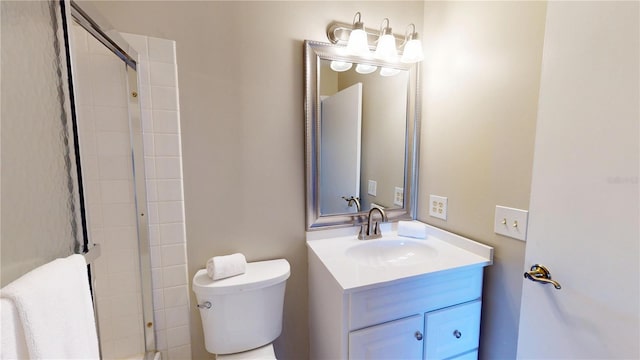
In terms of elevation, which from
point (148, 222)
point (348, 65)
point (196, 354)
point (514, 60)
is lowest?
point (196, 354)

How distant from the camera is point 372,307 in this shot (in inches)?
37.4

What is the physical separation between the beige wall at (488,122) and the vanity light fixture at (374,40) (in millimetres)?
150

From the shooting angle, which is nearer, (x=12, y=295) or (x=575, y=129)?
(x=12, y=295)

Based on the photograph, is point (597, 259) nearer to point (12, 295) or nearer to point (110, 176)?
point (12, 295)

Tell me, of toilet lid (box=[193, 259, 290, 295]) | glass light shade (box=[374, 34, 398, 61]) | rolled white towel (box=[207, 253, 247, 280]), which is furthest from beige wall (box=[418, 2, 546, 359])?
rolled white towel (box=[207, 253, 247, 280])

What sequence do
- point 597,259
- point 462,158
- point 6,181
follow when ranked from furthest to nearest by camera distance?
point 462,158 → point 597,259 → point 6,181

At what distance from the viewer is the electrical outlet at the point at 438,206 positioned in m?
1.35

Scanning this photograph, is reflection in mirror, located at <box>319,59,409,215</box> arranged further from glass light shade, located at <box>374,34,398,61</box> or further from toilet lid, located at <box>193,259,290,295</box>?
toilet lid, located at <box>193,259,290,295</box>

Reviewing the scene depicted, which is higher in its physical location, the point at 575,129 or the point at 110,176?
the point at 575,129

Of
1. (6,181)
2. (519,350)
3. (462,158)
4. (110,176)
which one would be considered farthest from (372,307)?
(110,176)

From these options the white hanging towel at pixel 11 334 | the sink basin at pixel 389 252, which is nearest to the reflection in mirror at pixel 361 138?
the sink basin at pixel 389 252

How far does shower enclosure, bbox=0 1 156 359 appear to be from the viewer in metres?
0.54

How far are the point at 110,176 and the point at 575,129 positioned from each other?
1.71 meters

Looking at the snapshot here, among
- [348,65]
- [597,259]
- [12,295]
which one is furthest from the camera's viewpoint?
[348,65]
